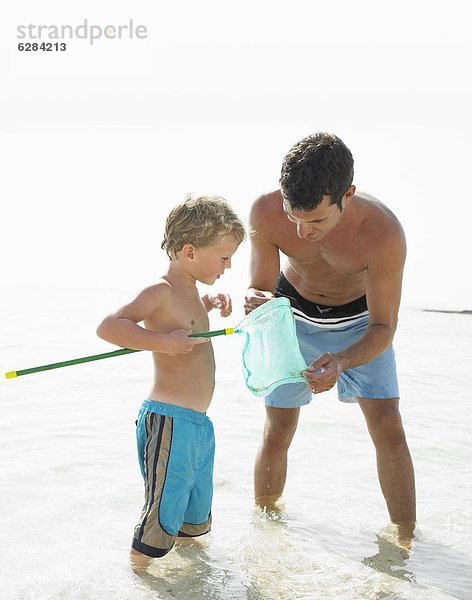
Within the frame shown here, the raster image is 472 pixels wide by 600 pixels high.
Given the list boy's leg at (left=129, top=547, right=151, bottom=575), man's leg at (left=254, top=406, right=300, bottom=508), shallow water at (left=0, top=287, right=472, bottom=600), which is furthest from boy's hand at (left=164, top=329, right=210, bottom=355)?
man's leg at (left=254, top=406, right=300, bottom=508)

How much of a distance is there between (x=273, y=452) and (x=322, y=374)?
0.99 meters

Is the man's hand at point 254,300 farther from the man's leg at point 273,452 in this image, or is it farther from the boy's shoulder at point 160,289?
the man's leg at point 273,452

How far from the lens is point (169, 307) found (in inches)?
120

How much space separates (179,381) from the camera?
3.11 meters

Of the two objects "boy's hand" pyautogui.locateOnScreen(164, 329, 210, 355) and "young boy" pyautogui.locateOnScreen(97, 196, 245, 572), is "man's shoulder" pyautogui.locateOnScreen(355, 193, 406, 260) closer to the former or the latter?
"young boy" pyautogui.locateOnScreen(97, 196, 245, 572)

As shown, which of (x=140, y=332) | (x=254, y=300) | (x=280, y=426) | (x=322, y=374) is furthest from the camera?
(x=280, y=426)

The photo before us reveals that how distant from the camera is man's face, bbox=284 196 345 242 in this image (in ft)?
10.6

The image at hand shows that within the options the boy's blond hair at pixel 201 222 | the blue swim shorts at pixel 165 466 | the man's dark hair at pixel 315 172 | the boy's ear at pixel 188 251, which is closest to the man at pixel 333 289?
the man's dark hair at pixel 315 172

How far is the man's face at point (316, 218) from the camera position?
3.22 meters

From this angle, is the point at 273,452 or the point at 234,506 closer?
the point at 273,452

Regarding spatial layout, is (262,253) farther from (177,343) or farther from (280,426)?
(177,343)

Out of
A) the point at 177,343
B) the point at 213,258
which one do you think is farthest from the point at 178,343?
the point at 213,258

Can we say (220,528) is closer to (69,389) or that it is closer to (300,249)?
(300,249)

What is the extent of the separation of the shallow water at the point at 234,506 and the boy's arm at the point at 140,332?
97cm
